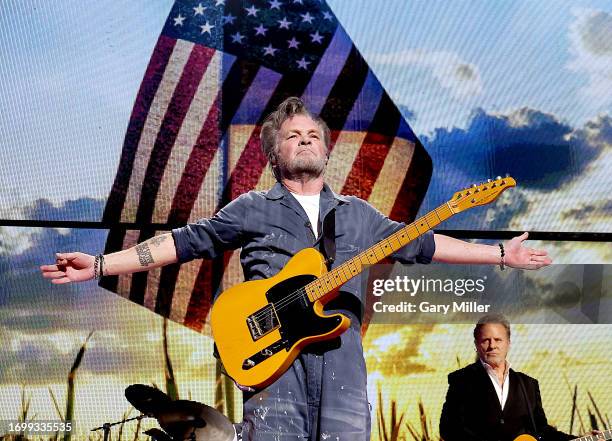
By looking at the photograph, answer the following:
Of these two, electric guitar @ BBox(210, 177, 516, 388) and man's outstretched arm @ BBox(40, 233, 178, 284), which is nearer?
electric guitar @ BBox(210, 177, 516, 388)

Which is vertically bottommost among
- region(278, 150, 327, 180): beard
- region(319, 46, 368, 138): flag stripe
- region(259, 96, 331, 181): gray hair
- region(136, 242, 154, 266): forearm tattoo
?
region(136, 242, 154, 266): forearm tattoo

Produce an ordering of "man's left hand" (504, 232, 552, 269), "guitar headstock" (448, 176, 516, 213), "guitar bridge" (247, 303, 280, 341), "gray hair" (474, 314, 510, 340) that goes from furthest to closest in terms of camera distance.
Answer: "gray hair" (474, 314, 510, 340) → "man's left hand" (504, 232, 552, 269) → "guitar headstock" (448, 176, 516, 213) → "guitar bridge" (247, 303, 280, 341)

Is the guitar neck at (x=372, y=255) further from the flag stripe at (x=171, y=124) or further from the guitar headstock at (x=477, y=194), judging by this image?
the flag stripe at (x=171, y=124)

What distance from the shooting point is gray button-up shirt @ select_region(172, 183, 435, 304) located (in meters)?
2.89

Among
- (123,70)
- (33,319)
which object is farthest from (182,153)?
(33,319)

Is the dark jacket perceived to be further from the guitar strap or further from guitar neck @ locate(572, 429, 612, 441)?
guitar neck @ locate(572, 429, 612, 441)

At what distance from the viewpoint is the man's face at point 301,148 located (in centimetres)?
299

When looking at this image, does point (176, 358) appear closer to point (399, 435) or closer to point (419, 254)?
point (399, 435)

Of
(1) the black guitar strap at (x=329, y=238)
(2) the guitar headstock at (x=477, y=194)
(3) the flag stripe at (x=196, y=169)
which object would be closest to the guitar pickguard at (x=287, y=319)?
(1) the black guitar strap at (x=329, y=238)

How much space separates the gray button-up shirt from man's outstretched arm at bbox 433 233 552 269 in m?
0.07

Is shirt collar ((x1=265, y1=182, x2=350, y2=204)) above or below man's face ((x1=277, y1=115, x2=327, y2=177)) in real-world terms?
below

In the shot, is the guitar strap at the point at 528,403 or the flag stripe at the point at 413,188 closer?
the guitar strap at the point at 528,403

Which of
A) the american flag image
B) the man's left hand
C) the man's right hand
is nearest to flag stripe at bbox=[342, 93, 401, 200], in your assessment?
A: the american flag image

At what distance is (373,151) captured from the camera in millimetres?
4141
